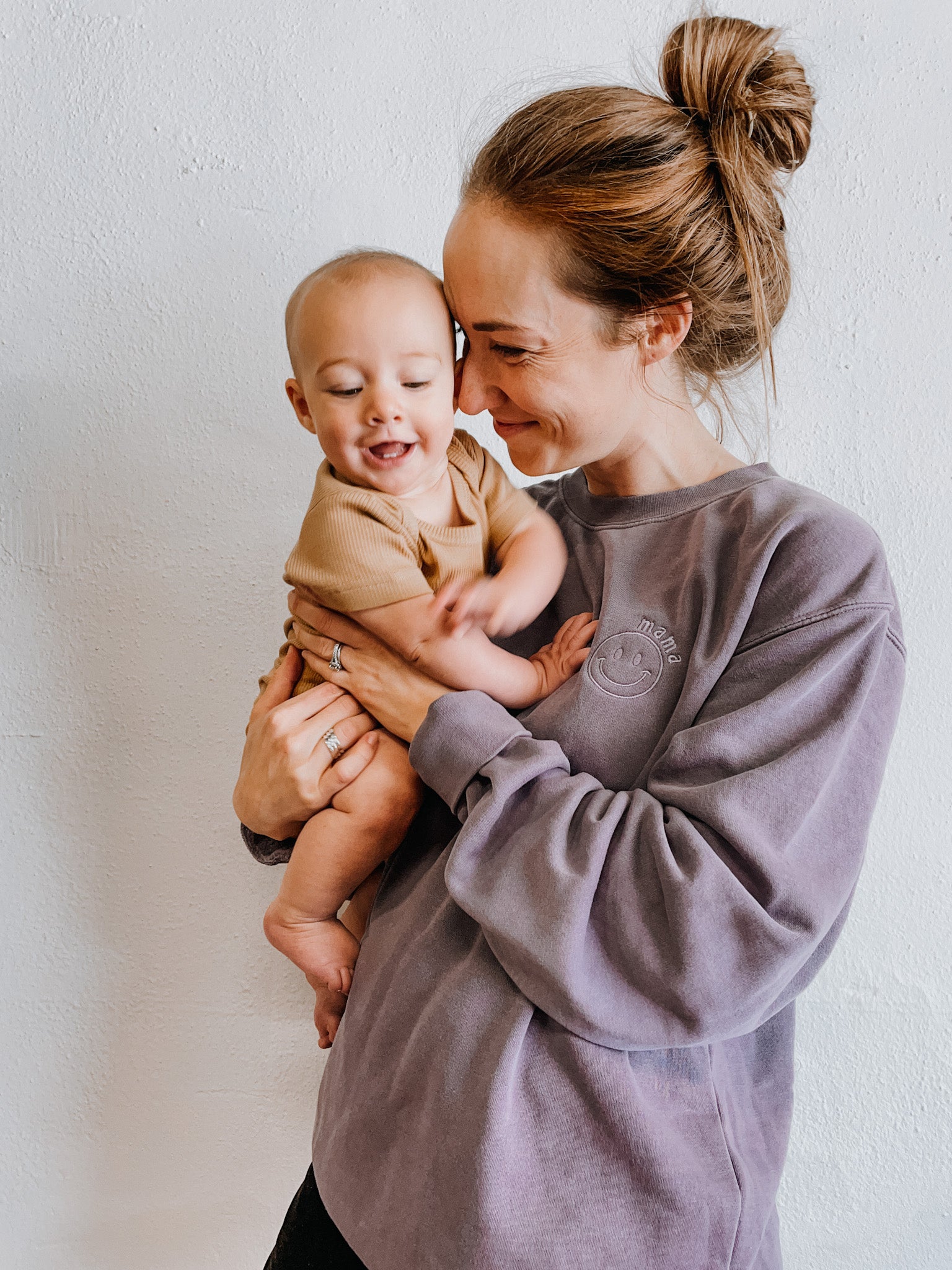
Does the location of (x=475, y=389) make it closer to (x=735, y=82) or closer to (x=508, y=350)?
(x=508, y=350)

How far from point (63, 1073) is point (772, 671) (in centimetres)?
152

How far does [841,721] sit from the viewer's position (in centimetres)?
96

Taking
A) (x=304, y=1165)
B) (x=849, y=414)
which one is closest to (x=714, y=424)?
(x=849, y=414)

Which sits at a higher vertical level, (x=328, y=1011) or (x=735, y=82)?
(x=735, y=82)

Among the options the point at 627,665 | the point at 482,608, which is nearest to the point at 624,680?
the point at 627,665

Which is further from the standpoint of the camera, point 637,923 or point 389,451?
point 389,451

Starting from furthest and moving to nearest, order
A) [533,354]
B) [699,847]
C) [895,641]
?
[533,354] → [895,641] → [699,847]

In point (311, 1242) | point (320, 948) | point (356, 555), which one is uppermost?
point (356, 555)

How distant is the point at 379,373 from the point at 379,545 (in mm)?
209

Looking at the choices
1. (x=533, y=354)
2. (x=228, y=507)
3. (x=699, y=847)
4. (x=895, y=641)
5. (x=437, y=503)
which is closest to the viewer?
(x=699, y=847)

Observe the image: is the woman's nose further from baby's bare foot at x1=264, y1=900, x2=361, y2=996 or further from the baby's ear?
baby's bare foot at x1=264, y1=900, x2=361, y2=996

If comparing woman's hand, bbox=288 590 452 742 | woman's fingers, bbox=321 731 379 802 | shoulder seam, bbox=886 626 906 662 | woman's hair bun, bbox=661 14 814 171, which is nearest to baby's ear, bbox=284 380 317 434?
woman's hand, bbox=288 590 452 742

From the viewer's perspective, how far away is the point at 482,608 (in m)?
1.16

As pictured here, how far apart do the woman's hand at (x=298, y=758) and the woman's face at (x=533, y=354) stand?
1.35ft
